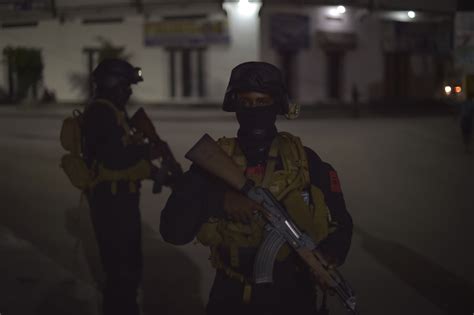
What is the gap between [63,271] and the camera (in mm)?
4953

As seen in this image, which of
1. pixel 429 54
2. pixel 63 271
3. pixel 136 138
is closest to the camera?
pixel 136 138

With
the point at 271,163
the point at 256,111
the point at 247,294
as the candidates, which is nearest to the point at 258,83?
the point at 256,111

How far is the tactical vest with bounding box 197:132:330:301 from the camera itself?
A: 2.27m

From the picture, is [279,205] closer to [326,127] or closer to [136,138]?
[136,138]

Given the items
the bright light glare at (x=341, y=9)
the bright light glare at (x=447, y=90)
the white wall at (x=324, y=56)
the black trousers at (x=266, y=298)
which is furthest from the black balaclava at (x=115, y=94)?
the bright light glare at (x=341, y=9)

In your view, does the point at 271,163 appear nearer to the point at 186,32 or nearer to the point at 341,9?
the point at 186,32

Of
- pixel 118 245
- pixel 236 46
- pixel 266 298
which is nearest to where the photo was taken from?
pixel 266 298

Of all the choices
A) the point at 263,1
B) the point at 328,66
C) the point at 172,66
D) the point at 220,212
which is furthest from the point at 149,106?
the point at 220,212

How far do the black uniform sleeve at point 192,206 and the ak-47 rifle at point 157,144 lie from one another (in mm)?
1520

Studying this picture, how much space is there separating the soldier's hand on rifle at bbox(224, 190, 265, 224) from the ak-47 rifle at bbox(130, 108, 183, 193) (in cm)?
167

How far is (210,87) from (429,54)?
40.2 ft

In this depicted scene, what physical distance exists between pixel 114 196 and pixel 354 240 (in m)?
3.19

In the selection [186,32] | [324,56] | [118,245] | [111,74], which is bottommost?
[118,245]

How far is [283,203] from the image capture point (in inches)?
89.4
